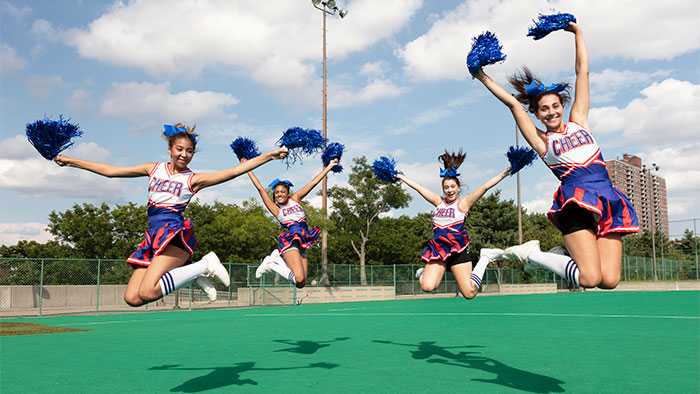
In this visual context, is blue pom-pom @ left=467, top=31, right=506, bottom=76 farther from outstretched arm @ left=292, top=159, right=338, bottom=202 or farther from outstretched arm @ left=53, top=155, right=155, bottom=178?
outstretched arm @ left=292, top=159, right=338, bottom=202

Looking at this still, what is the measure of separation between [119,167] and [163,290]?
4.79 feet

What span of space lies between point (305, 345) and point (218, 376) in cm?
306

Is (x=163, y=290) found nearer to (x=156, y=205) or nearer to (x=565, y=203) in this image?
(x=156, y=205)

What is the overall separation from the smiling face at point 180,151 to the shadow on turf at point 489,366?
148 inches

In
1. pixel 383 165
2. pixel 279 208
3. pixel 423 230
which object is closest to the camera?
pixel 383 165

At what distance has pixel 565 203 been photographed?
528 cm

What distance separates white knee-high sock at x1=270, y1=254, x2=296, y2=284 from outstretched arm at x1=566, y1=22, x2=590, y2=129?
491 centimetres

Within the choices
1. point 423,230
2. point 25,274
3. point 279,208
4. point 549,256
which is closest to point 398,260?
point 423,230

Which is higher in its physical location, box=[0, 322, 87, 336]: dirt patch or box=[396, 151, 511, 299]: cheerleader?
box=[396, 151, 511, 299]: cheerleader

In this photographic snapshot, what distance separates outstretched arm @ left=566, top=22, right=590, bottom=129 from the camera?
556 cm

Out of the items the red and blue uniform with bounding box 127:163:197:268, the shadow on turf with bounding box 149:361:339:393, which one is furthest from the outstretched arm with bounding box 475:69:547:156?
the shadow on turf with bounding box 149:361:339:393

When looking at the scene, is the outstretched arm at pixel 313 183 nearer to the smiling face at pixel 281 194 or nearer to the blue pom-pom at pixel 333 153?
the blue pom-pom at pixel 333 153

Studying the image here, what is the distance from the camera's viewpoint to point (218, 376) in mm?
6633

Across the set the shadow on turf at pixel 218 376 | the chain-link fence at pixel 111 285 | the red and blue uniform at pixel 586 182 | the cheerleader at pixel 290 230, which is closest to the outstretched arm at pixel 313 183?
the cheerleader at pixel 290 230
